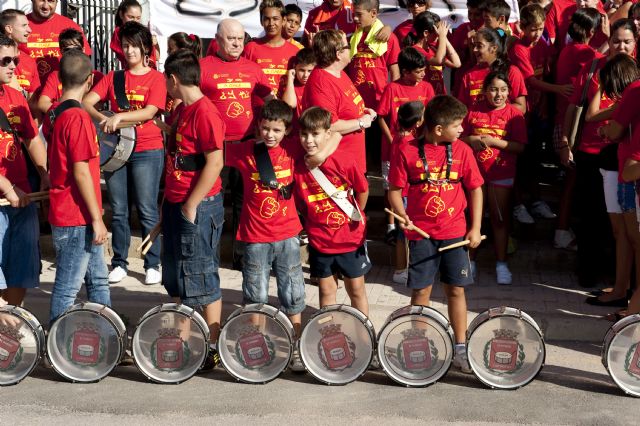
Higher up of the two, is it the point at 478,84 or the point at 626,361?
the point at 478,84

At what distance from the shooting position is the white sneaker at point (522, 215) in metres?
10.2

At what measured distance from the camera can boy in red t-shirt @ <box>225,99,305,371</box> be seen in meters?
7.52

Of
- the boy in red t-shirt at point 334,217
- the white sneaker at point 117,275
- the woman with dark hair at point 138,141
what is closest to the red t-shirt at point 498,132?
the boy in red t-shirt at point 334,217

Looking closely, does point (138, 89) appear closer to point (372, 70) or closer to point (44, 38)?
point (44, 38)

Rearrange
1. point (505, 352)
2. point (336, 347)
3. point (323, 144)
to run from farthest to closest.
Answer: point (323, 144) → point (336, 347) → point (505, 352)

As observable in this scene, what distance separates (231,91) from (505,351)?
3.10 meters

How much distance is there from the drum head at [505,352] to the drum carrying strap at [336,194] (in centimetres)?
112

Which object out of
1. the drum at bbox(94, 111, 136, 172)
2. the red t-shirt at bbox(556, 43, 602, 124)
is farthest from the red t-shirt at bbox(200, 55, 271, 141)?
the red t-shirt at bbox(556, 43, 602, 124)

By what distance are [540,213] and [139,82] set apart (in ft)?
12.6

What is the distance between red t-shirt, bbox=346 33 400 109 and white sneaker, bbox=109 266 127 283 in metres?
2.72

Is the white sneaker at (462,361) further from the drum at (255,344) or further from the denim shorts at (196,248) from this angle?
the denim shorts at (196,248)

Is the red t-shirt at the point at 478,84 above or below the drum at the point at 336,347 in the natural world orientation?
above

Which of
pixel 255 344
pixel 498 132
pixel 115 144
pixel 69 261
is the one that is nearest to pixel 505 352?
pixel 255 344

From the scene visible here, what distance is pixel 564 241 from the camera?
9.89 metres
